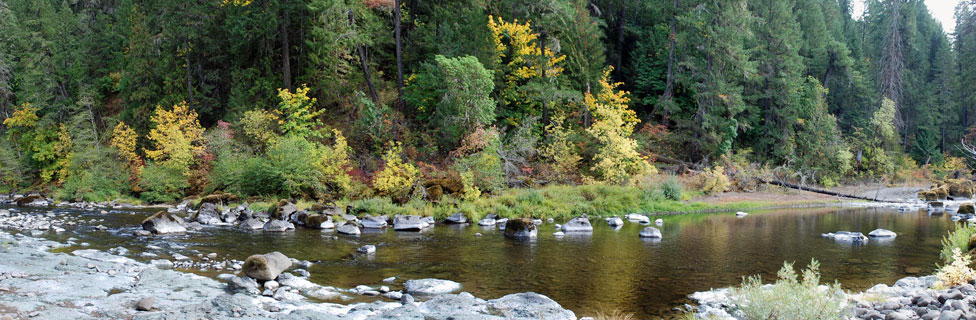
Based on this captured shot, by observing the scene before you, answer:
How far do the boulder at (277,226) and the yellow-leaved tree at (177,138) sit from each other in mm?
13808

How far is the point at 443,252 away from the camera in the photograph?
A: 16828 millimetres

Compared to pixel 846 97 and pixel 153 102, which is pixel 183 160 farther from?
pixel 846 97

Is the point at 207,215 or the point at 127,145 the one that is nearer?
the point at 207,215

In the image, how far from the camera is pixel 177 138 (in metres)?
33.2

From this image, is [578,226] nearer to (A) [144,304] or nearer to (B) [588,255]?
(B) [588,255]

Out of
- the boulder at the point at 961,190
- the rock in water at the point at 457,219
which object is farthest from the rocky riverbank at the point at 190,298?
the boulder at the point at 961,190

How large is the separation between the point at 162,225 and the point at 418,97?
17.7m

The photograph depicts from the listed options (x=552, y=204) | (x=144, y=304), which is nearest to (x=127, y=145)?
(x=552, y=204)

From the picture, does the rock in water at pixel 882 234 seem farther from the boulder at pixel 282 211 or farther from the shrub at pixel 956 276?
the boulder at pixel 282 211

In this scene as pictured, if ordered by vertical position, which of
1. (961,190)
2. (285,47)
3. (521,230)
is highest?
(285,47)

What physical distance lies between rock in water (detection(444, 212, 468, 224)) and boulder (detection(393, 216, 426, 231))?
1780 millimetres

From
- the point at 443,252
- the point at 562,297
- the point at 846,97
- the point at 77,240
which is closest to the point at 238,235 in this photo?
the point at 77,240

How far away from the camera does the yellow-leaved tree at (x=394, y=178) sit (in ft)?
88.6

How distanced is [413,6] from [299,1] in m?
9.44
